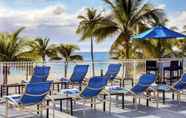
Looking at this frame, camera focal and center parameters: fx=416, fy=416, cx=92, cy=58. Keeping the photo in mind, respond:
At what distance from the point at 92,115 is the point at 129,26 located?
45.3 feet

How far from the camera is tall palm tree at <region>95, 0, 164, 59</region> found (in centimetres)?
2198

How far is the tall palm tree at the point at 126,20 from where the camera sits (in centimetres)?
2198

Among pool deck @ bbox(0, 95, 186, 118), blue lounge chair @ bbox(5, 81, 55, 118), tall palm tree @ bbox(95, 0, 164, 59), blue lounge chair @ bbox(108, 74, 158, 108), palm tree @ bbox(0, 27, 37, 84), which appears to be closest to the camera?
blue lounge chair @ bbox(5, 81, 55, 118)

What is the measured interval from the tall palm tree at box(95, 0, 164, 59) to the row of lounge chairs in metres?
9.61

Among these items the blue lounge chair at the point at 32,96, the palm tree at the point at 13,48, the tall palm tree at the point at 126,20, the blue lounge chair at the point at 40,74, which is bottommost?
the blue lounge chair at the point at 32,96

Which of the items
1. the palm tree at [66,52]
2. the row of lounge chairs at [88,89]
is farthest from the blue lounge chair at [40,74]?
the palm tree at [66,52]

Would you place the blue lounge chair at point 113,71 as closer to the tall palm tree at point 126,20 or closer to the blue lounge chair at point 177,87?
the blue lounge chair at point 177,87

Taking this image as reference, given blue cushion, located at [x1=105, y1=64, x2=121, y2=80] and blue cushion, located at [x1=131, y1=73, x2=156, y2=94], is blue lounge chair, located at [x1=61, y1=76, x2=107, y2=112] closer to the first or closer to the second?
blue cushion, located at [x1=131, y1=73, x2=156, y2=94]

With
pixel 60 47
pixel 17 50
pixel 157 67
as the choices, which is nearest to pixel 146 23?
pixel 17 50

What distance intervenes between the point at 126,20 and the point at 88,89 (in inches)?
534

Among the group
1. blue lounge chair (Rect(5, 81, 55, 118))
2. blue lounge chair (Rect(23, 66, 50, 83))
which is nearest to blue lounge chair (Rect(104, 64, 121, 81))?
blue lounge chair (Rect(23, 66, 50, 83))

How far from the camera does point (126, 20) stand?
22.1 m

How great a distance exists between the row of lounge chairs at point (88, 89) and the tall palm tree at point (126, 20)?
31.5 ft

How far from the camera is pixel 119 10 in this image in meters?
22.3
